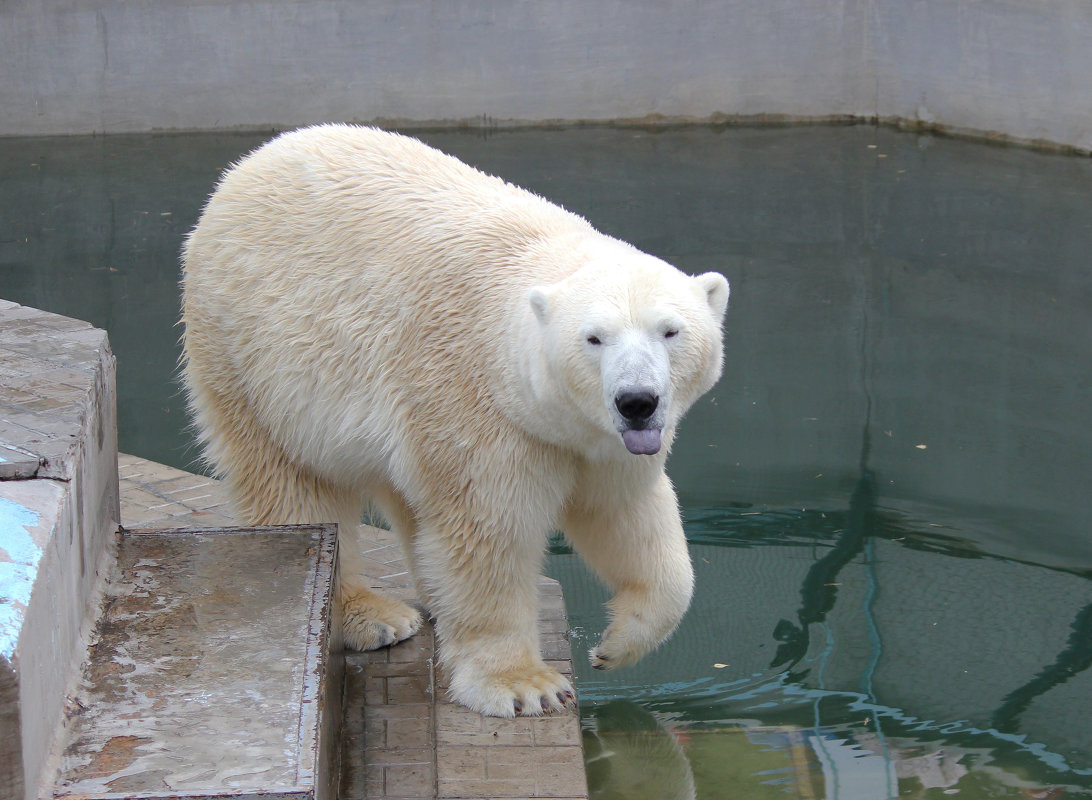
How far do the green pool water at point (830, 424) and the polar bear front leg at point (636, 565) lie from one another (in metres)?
0.42

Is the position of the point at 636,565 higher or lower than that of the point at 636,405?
lower

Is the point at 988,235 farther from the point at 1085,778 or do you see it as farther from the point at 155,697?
the point at 155,697

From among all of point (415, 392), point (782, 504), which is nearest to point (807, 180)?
point (782, 504)

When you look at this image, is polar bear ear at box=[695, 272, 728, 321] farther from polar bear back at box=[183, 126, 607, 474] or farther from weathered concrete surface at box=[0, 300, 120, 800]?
weathered concrete surface at box=[0, 300, 120, 800]

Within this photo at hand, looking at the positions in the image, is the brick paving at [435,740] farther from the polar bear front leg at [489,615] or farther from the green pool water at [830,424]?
the green pool water at [830,424]

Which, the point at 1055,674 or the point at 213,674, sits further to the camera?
the point at 1055,674

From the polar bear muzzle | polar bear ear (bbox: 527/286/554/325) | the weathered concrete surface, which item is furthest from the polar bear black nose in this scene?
the weathered concrete surface

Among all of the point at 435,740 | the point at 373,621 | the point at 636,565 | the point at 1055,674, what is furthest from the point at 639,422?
the point at 1055,674

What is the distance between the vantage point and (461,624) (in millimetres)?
3291

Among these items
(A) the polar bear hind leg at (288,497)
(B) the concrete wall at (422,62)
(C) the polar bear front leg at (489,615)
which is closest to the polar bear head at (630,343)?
(C) the polar bear front leg at (489,615)

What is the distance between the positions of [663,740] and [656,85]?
9.17 metres

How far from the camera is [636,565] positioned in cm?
338

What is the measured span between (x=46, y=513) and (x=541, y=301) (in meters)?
1.11

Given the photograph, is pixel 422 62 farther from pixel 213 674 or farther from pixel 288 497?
pixel 213 674
